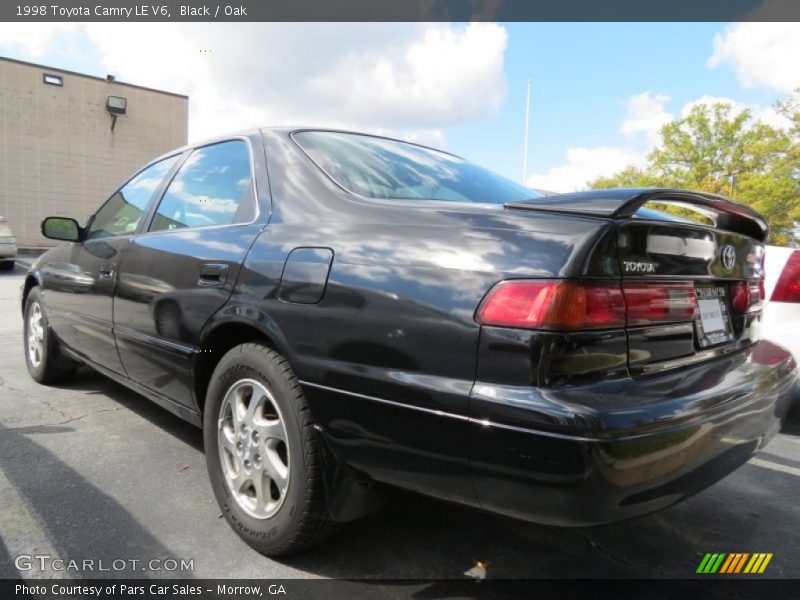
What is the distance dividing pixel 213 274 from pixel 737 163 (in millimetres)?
37323

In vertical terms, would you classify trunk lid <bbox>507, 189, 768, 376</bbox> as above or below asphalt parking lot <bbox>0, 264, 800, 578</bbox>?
above

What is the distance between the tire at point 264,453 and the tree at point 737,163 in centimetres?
2852

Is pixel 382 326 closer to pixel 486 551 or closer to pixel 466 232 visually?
pixel 466 232

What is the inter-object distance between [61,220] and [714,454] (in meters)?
3.95

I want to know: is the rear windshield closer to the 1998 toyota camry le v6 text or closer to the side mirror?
the 1998 toyota camry le v6 text

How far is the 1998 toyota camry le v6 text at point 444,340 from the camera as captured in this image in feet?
4.82

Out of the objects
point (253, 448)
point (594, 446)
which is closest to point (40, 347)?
point (253, 448)

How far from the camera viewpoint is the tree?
28.3m

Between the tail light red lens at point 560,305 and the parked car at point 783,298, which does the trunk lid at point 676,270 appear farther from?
the parked car at point 783,298

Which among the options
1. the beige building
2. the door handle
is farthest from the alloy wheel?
the beige building

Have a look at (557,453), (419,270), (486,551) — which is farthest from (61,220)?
(557,453)

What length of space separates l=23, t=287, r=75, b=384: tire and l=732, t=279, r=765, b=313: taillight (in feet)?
13.9

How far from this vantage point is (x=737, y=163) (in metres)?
32.7

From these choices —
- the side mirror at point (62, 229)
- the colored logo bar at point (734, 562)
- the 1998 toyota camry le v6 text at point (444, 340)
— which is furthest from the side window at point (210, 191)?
the colored logo bar at point (734, 562)
